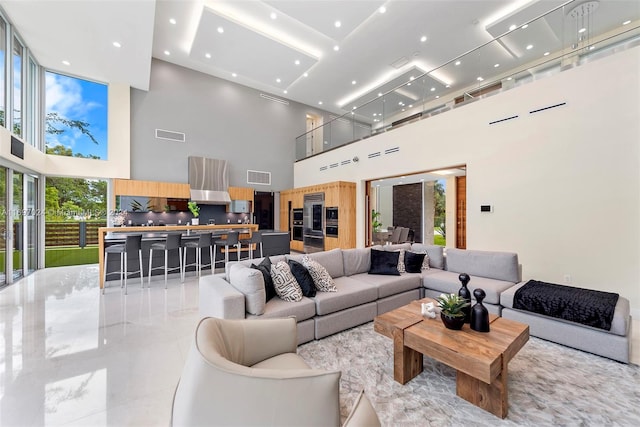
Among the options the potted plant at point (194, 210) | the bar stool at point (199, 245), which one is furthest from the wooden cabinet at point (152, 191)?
the bar stool at point (199, 245)

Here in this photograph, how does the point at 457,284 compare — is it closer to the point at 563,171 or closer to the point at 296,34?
the point at 563,171

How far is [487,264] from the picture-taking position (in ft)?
13.2

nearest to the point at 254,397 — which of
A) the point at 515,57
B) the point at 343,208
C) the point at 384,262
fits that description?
the point at 384,262

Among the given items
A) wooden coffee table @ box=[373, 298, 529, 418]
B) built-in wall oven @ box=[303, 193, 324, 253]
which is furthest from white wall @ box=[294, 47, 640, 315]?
built-in wall oven @ box=[303, 193, 324, 253]

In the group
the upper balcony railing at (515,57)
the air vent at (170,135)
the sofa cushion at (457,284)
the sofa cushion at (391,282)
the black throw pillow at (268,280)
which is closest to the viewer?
the black throw pillow at (268,280)

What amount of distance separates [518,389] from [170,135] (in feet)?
32.0

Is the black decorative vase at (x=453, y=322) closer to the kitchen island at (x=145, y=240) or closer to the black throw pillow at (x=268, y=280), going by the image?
the black throw pillow at (x=268, y=280)

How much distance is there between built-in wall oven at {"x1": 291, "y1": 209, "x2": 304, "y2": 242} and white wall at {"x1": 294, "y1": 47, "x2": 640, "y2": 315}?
17.5ft

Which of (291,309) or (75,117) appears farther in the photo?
(75,117)

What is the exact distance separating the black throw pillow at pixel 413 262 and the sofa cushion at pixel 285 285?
214cm

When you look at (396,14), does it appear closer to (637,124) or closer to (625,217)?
(637,124)

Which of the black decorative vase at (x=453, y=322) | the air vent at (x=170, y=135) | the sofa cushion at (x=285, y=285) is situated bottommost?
the black decorative vase at (x=453, y=322)

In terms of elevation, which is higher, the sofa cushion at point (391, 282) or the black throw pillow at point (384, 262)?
the black throw pillow at point (384, 262)

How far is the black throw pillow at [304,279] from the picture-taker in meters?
3.11
